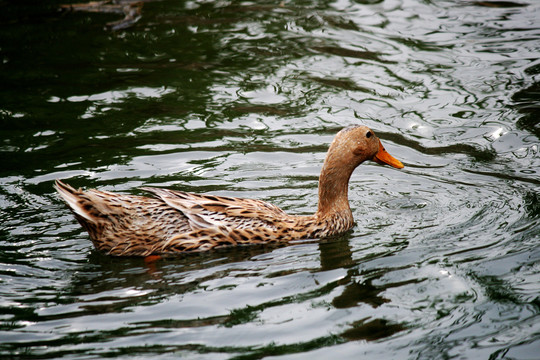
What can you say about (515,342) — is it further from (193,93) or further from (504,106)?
(193,93)

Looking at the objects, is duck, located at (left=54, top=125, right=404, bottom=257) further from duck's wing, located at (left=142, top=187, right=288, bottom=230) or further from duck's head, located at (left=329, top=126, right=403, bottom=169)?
duck's head, located at (left=329, top=126, right=403, bottom=169)

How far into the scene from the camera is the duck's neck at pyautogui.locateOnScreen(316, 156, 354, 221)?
7.48 m

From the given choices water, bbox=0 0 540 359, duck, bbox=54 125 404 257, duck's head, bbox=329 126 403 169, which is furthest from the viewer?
duck's head, bbox=329 126 403 169

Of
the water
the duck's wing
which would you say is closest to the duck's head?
the water

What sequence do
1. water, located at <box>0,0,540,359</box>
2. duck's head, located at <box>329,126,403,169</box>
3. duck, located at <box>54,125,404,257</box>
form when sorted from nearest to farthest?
water, located at <box>0,0,540,359</box> < duck, located at <box>54,125,404,257</box> < duck's head, located at <box>329,126,403,169</box>

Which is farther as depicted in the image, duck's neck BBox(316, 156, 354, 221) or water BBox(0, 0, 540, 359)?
duck's neck BBox(316, 156, 354, 221)

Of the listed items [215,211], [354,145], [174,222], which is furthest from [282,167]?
[174,222]

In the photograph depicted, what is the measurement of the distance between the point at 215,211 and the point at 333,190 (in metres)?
1.29

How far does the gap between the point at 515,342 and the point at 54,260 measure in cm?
417

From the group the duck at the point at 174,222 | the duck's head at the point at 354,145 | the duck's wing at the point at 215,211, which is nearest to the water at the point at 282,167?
the duck at the point at 174,222

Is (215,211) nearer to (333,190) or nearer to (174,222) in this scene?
(174,222)

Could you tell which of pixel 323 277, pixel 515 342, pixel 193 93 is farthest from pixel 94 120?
pixel 515 342

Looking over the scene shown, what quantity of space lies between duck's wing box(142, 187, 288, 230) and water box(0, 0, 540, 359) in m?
0.31

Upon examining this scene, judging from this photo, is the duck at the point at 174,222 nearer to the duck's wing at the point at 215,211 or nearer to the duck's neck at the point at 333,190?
the duck's wing at the point at 215,211
